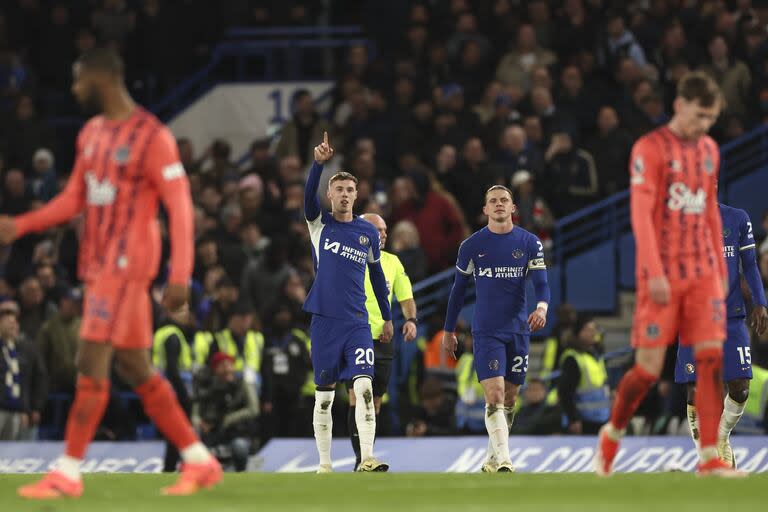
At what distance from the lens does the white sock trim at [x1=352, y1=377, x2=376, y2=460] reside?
14.8 m

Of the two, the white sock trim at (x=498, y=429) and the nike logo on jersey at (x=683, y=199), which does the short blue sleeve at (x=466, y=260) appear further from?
the nike logo on jersey at (x=683, y=199)

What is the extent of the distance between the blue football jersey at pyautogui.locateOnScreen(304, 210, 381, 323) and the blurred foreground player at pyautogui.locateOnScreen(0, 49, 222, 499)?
4997mm

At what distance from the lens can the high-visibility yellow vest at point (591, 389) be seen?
19812 mm

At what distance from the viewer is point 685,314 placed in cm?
1073

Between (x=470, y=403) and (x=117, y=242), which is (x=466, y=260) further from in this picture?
(x=117, y=242)

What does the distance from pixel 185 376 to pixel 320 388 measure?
20.8 feet

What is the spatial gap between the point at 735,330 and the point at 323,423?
3786mm

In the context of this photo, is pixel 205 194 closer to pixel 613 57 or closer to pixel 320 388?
pixel 613 57

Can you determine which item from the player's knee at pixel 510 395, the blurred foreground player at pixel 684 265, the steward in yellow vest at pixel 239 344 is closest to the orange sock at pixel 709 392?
the blurred foreground player at pixel 684 265

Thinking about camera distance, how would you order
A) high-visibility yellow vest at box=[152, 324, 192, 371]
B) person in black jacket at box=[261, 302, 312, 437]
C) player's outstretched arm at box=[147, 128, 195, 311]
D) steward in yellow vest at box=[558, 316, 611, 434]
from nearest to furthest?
player's outstretched arm at box=[147, 128, 195, 311]
steward in yellow vest at box=[558, 316, 611, 434]
high-visibility yellow vest at box=[152, 324, 192, 371]
person in black jacket at box=[261, 302, 312, 437]

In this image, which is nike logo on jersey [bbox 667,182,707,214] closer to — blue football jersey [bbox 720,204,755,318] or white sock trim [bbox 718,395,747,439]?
blue football jersey [bbox 720,204,755,318]

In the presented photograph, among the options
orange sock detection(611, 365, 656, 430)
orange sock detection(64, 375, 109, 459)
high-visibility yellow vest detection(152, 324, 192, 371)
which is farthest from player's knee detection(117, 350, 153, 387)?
high-visibility yellow vest detection(152, 324, 192, 371)

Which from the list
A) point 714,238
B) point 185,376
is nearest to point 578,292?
point 185,376

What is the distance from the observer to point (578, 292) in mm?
22719
